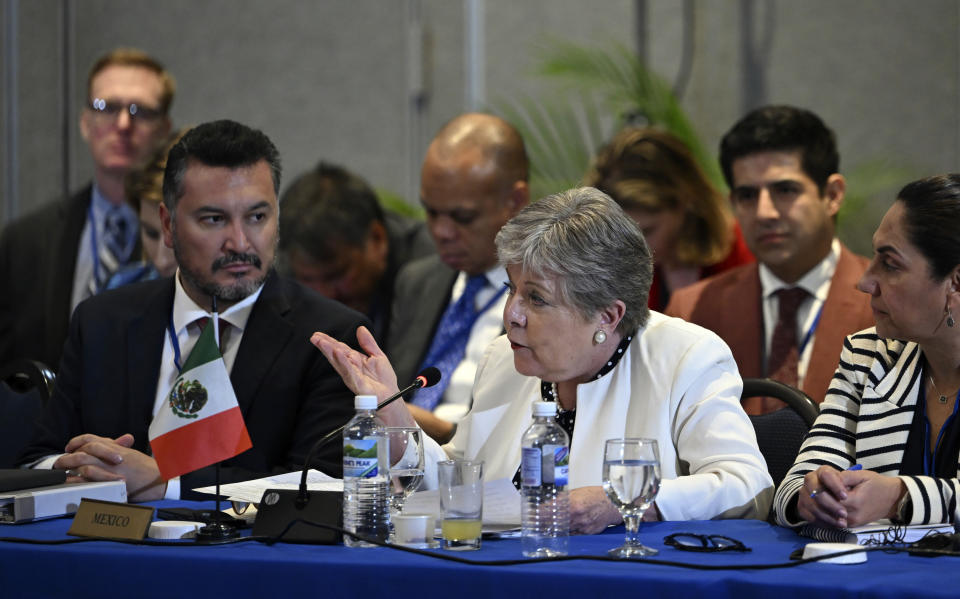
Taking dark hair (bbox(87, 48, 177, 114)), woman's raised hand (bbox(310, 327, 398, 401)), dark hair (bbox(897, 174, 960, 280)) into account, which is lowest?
woman's raised hand (bbox(310, 327, 398, 401))

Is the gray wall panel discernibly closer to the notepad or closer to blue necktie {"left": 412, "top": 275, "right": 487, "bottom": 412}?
blue necktie {"left": 412, "top": 275, "right": 487, "bottom": 412}

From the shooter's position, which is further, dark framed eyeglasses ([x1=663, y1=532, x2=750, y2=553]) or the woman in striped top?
the woman in striped top

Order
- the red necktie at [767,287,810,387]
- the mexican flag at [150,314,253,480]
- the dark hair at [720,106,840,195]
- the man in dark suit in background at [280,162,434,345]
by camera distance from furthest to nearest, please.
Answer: the man in dark suit in background at [280,162,434,345] → the dark hair at [720,106,840,195] → the red necktie at [767,287,810,387] → the mexican flag at [150,314,253,480]

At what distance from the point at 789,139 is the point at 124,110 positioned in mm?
2625

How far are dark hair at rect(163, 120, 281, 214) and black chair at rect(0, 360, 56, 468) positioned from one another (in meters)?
0.70

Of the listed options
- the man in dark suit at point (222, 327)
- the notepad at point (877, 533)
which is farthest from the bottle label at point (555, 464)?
the man in dark suit at point (222, 327)

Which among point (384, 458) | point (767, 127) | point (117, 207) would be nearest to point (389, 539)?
point (384, 458)

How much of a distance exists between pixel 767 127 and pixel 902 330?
5.39ft

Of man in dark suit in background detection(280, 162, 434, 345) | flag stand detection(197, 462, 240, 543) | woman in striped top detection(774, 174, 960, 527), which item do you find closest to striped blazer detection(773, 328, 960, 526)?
woman in striped top detection(774, 174, 960, 527)

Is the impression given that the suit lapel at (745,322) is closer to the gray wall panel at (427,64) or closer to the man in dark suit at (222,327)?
the man in dark suit at (222,327)

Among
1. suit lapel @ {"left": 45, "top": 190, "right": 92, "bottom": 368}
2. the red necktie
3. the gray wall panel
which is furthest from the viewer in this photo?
the gray wall panel

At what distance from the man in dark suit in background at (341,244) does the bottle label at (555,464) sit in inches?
105

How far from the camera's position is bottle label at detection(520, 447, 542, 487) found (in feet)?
6.45

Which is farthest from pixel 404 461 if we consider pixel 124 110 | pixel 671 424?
pixel 124 110
